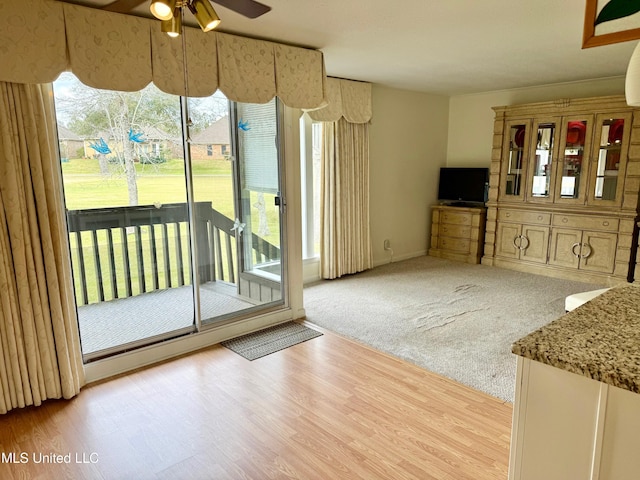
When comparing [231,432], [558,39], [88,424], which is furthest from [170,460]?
[558,39]

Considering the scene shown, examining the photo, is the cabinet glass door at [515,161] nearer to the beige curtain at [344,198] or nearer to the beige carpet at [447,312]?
the beige carpet at [447,312]

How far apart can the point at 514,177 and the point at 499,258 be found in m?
1.09

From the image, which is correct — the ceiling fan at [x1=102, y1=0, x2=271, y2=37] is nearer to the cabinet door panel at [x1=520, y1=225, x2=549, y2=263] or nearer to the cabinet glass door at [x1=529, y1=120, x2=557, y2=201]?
the cabinet glass door at [x1=529, y1=120, x2=557, y2=201]

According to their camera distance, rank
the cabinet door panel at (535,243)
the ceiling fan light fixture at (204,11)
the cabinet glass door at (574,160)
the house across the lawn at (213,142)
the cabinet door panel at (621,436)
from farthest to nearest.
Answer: the cabinet door panel at (535,243)
the cabinet glass door at (574,160)
the house across the lawn at (213,142)
the ceiling fan light fixture at (204,11)
the cabinet door panel at (621,436)

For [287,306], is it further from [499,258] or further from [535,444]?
[499,258]

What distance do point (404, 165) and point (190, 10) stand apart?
4.49 m

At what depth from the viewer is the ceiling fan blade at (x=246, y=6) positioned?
1829mm

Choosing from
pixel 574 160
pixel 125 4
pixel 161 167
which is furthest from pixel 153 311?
pixel 574 160

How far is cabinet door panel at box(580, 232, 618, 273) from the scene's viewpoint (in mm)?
4691

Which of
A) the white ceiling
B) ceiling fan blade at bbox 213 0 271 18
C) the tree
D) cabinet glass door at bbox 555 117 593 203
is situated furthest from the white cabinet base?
cabinet glass door at bbox 555 117 593 203

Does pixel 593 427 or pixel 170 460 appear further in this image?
pixel 170 460

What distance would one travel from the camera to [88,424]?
2324mm

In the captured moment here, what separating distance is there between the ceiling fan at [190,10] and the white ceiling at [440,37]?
0.63 meters

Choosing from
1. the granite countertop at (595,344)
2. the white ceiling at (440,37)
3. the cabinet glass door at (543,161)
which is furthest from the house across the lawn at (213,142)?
the cabinet glass door at (543,161)
